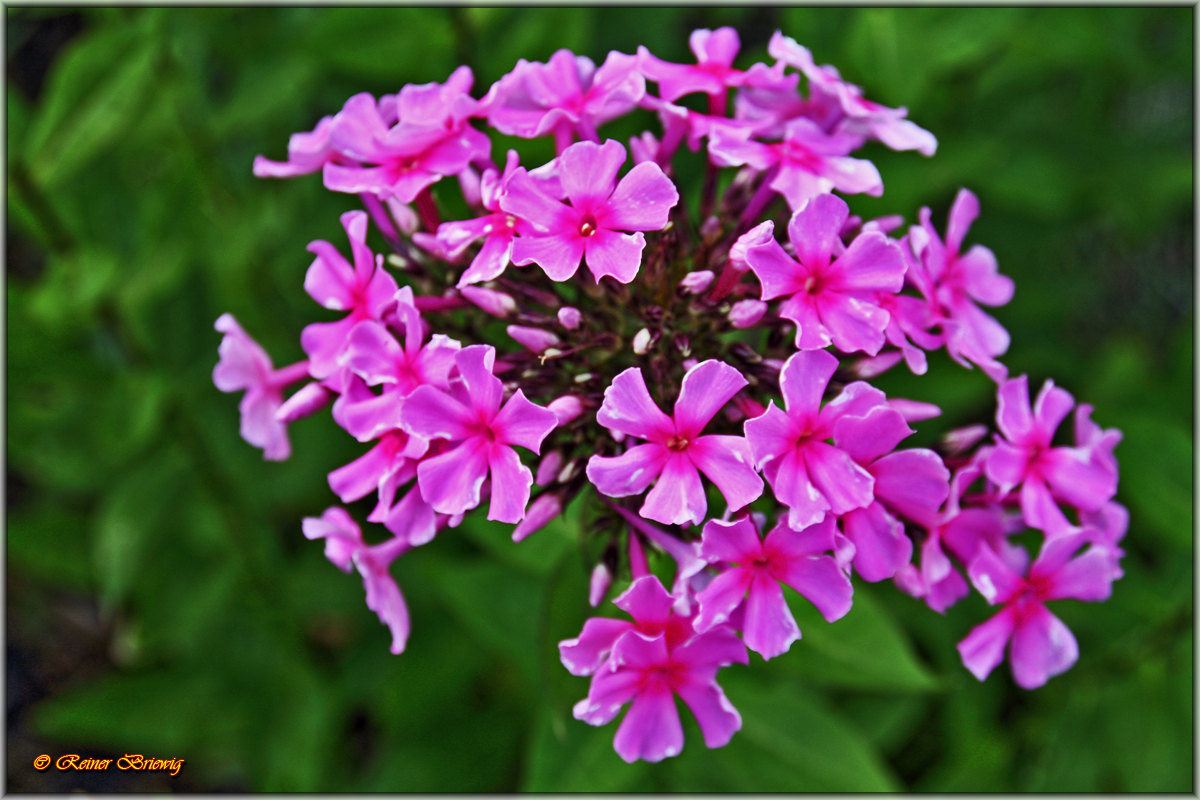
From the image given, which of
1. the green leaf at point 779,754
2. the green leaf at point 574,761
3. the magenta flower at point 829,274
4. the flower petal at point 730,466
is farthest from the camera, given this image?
the green leaf at point 779,754

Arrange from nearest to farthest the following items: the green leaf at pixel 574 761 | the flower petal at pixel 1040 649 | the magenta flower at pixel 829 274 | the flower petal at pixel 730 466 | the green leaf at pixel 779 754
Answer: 1. the flower petal at pixel 730 466
2. the magenta flower at pixel 829 274
3. the flower petal at pixel 1040 649
4. the green leaf at pixel 574 761
5. the green leaf at pixel 779 754

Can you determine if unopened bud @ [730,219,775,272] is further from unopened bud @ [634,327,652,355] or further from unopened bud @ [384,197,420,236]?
unopened bud @ [384,197,420,236]

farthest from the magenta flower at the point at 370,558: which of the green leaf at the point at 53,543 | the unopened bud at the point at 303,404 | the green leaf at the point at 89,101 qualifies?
the green leaf at the point at 53,543

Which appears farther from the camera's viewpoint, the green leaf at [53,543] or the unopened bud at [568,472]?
the green leaf at [53,543]

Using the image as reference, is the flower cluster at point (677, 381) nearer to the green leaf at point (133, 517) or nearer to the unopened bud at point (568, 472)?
the unopened bud at point (568, 472)

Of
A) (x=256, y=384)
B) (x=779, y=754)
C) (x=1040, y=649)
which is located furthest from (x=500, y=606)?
(x=1040, y=649)

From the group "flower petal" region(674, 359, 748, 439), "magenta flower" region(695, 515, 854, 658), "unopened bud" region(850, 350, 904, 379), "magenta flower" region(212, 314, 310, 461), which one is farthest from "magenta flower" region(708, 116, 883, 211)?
"magenta flower" region(212, 314, 310, 461)
